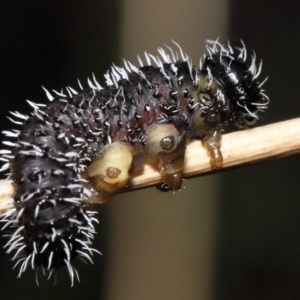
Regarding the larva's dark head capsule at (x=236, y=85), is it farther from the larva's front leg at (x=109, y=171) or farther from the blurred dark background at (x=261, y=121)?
the blurred dark background at (x=261, y=121)

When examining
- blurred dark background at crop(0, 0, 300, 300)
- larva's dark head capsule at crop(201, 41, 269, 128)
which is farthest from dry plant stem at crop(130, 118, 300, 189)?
blurred dark background at crop(0, 0, 300, 300)

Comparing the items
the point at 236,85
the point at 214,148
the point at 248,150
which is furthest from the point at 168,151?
the point at 236,85

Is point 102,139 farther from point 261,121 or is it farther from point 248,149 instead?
point 261,121

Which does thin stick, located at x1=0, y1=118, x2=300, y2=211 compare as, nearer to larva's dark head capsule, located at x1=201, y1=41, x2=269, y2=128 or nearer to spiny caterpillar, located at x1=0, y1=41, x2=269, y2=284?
spiny caterpillar, located at x1=0, y1=41, x2=269, y2=284

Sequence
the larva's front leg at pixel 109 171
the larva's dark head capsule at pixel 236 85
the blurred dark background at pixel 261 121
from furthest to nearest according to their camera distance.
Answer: the blurred dark background at pixel 261 121 < the larva's dark head capsule at pixel 236 85 < the larva's front leg at pixel 109 171

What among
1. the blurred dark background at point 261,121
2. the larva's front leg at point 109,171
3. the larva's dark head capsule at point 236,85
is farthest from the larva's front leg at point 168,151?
the blurred dark background at point 261,121

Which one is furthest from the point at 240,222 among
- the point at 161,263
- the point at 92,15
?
the point at 92,15
